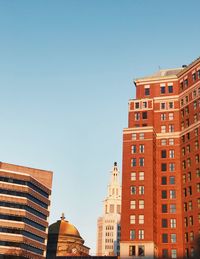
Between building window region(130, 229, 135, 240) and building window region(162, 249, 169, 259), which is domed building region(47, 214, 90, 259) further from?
building window region(162, 249, 169, 259)

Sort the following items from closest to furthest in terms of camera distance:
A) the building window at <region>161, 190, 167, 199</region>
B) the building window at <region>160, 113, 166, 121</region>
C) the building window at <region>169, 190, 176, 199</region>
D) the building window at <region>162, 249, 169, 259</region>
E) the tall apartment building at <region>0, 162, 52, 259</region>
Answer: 1. the building window at <region>162, 249, 169, 259</region>
2. the building window at <region>169, 190, 176, 199</region>
3. the building window at <region>161, 190, 167, 199</region>
4. the building window at <region>160, 113, 166, 121</region>
5. the tall apartment building at <region>0, 162, 52, 259</region>

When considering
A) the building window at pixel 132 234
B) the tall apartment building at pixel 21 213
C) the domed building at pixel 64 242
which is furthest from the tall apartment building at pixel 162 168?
the domed building at pixel 64 242

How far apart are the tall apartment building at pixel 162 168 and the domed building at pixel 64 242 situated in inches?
3532

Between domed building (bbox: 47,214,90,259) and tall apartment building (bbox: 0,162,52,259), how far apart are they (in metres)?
37.7

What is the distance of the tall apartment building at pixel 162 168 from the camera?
99.1 m

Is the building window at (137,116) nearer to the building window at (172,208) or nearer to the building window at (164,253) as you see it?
the building window at (172,208)

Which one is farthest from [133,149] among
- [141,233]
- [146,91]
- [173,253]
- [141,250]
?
[173,253]

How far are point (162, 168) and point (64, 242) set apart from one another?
95675mm

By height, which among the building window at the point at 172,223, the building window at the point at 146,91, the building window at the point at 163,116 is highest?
the building window at the point at 146,91

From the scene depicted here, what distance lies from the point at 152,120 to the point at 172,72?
56.5ft

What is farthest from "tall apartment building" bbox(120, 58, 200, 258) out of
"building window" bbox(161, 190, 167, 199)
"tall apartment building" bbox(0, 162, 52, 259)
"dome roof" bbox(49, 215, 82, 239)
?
"dome roof" bbox(49, 215, 82, 239)

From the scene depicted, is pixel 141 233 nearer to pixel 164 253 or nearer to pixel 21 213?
pixel 164 253

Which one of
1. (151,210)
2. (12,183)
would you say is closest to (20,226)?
(12,183)

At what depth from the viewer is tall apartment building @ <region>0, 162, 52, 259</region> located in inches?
5241
